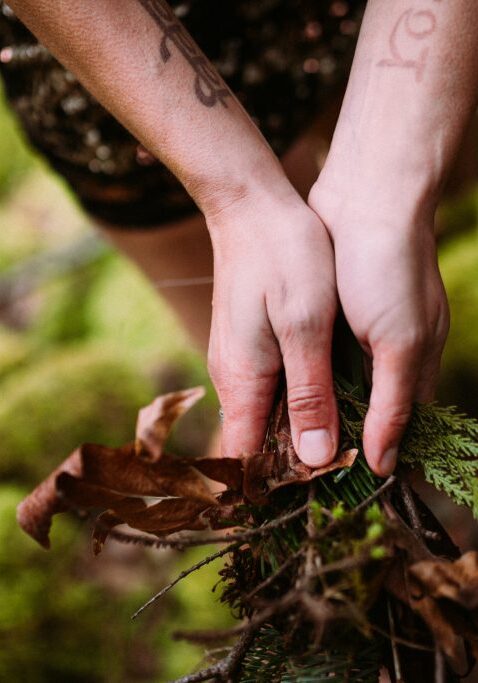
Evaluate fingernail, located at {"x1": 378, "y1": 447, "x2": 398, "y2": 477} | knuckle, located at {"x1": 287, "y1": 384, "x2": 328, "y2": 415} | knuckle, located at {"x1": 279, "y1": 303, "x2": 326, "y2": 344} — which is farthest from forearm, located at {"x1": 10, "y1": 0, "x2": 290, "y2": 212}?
fingernail, located at {"x1": 378, "y1": 447, "x2": 398, "y2": 477}

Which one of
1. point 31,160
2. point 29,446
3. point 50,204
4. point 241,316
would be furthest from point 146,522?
point 31,160

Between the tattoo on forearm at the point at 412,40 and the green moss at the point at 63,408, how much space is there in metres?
1.56

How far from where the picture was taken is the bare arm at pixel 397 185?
92cm

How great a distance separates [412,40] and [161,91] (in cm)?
40

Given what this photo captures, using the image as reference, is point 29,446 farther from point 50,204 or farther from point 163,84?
point 50,204

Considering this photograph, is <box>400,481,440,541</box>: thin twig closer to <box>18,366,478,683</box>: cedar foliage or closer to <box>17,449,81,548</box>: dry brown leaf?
<box>18,366,478,683</box>: cedar foliage

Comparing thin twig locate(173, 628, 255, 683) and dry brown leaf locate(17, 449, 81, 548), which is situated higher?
dry brown leaf locate(17, 449, 81, 548)

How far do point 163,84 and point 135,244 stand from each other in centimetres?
82

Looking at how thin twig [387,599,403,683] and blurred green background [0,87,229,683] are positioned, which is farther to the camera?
blurred green background [0,87,229,683]

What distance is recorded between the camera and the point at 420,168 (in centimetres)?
100

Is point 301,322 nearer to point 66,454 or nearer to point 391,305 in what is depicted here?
point 391,305

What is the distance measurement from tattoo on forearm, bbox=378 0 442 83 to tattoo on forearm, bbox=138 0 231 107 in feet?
0.88

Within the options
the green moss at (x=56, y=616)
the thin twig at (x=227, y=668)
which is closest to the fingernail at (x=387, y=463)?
the thin twig at (x=227, y=668)

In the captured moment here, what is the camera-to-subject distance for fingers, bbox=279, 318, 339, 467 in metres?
0.94
